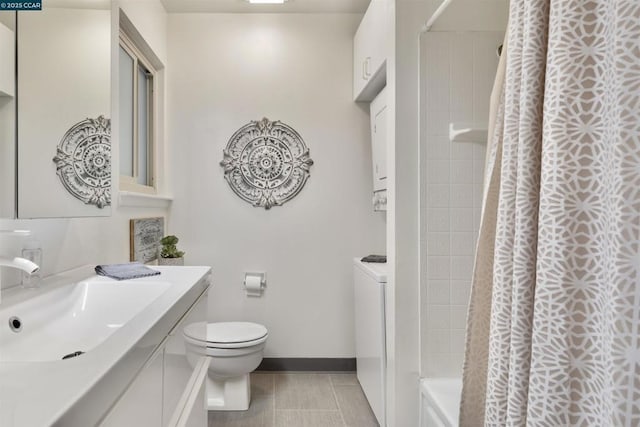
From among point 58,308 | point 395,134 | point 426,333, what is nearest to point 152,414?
point 58,308

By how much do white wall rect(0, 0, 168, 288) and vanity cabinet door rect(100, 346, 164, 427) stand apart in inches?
26.1

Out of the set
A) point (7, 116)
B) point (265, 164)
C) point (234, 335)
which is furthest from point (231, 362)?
point (7, 116)

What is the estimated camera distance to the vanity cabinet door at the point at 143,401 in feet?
2.36

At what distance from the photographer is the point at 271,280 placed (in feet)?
9.43

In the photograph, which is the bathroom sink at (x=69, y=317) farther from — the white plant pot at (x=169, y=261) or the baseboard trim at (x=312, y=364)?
the baseboard trim at (x=312, y=364)

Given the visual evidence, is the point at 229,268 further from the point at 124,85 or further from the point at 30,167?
the point at 30,167

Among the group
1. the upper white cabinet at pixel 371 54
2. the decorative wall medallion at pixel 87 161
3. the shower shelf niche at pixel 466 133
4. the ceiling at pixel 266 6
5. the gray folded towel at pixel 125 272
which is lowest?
the gray folded towel at pixel 125 272

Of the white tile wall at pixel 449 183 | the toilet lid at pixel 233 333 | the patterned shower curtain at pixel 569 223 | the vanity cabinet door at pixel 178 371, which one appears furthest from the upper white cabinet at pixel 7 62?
the toilet lid at pixel 233 333

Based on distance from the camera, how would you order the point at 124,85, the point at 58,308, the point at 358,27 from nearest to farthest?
the point at 58,308, the point at 124,85, the point at 358,27

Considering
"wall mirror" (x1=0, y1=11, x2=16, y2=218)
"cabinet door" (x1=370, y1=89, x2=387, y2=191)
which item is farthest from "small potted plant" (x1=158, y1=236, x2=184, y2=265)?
"wall mirror" (x1=0, y1=11, x2=16, y2=218)

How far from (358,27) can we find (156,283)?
226 cm

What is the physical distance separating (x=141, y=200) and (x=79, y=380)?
189 cm

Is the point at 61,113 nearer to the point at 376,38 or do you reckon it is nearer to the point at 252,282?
the point at 376,38

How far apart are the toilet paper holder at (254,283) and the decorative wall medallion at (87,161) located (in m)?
1.23
